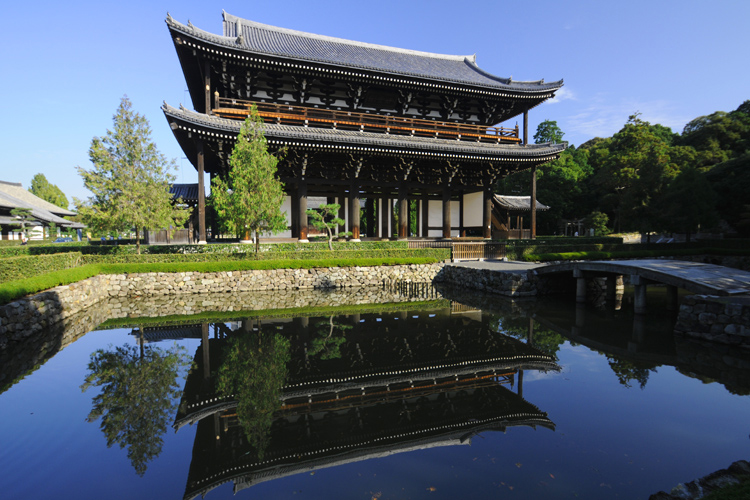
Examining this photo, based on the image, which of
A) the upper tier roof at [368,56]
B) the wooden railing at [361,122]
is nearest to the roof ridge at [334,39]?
the upper tier roof at [368,56]

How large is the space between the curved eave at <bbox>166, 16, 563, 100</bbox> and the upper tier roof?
0.06m

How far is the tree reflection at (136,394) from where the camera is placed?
509cm

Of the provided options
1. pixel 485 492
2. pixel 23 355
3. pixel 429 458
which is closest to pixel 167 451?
pixel 429 458

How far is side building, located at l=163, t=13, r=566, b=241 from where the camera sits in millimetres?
18125

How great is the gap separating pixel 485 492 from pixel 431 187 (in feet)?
68.2

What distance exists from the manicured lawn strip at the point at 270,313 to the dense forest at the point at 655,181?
73.6 feet

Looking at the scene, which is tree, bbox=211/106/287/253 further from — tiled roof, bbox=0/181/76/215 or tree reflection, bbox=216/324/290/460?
tiled roof, bbox=0/181/76/215

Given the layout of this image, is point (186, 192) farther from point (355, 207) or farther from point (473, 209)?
point (473, 209)

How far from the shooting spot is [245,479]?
4.23 meters

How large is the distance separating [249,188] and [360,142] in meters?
6.44

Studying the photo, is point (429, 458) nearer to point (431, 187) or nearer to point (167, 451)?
point (167, 451)

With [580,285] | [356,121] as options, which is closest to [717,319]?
[580,285]

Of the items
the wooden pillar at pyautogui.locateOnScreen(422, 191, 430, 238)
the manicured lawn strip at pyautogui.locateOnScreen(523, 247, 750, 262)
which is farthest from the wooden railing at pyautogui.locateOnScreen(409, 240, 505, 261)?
the wooden pillar at pyautogui.locateOnScreen(422, 191, 430, 238)

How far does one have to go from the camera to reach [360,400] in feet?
20.0
